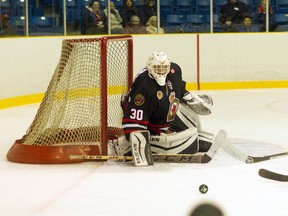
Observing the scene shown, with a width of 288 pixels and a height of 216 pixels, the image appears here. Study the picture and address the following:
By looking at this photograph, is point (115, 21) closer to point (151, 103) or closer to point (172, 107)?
point (172, 107)

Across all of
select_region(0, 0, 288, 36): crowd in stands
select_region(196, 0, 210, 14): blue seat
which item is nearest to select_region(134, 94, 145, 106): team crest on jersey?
select_region(0, 0, 288, 36): crowd in stands

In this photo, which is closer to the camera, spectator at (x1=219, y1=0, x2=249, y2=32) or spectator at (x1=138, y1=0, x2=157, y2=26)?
spectator at (x1=138, y1=0, x2=157, y2=26)

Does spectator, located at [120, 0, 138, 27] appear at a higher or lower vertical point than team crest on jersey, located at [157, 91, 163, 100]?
higher

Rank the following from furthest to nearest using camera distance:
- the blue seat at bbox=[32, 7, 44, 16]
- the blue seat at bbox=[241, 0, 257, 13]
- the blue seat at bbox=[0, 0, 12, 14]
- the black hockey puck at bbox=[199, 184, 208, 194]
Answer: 1. the blue seat at bbox=[241, 0, 257, 13]
2. the blue seat at bbox=[32, 7, 44, 16]
3. the blue seat at bbox=[0, 0, 12, 14]
4. the black hockey puck at bbox=[199, 184, 208, 194]

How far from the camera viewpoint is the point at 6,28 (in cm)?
953

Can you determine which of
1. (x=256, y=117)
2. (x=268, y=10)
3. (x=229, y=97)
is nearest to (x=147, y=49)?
(x=229, y=97)

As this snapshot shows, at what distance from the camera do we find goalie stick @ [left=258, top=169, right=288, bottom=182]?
15.7 ft

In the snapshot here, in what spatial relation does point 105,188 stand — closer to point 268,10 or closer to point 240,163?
point 240,163

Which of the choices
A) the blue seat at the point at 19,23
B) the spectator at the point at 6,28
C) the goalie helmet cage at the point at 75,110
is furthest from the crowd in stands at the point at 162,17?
the goalie helmet cage at the point at 75,110

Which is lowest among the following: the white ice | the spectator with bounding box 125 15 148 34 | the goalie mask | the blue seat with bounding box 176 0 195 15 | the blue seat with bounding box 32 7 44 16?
the white ice

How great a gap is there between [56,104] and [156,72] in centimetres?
82

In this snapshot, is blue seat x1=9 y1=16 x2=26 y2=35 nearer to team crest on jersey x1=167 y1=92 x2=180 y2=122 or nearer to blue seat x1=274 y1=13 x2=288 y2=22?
blue seat x1=274 y1=13 x2=288 y2=22

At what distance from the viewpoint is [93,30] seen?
10.9 m

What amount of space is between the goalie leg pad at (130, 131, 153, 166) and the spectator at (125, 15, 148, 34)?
237 inches
